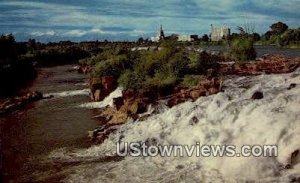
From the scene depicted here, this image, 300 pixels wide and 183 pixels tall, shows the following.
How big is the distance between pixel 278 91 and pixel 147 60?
484 inches

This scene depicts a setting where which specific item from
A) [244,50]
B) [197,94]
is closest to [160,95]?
[197,94]

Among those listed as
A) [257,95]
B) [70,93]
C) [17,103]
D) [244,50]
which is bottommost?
[70,93]

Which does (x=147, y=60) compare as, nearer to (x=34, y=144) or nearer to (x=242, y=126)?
(x=34, y=144)

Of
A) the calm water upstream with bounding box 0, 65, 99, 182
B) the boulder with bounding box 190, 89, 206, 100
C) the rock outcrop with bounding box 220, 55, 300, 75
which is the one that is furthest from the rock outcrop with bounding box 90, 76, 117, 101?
the boulder with bounding box 190, 89, 206, 100

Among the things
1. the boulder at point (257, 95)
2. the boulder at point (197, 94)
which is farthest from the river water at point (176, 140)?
the boulder at point (197, 94)

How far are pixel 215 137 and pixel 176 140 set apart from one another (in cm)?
162

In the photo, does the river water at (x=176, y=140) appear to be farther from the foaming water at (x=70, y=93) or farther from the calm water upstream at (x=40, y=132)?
the foaming water at (x=70, y=93)

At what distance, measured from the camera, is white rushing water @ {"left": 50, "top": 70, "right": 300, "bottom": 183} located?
1188 centimetres

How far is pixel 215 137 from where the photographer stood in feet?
45.4

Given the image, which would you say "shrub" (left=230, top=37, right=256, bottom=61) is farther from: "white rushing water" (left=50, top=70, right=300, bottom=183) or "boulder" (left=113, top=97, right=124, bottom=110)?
"white rushing water" (left=50, top=70, right=300, bottom=183)

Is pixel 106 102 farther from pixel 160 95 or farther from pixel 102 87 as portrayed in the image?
pixel 160 95

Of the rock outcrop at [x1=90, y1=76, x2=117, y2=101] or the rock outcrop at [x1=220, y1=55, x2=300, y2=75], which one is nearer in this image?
the rock outcrop at [x1=220, y1=55, x2=300, y2=75]

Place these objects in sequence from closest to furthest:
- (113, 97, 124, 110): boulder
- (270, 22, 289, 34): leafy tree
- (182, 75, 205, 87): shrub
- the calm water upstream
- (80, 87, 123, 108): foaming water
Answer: the calm water upstream, (113, 97, 124, 110): boulder, (182, 75, 205, 87): shrub, (80, 87, 123, 108): foaming water, (270, 22, 289, 34): leafy tree

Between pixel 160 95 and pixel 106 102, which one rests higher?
pixel 160 95
